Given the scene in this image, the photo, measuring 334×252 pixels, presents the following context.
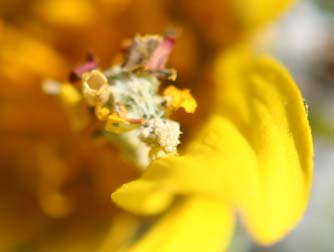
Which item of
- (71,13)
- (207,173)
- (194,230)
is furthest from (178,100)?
(71,13)

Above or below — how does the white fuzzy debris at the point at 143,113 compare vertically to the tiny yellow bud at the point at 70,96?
below

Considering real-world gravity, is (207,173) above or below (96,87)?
below

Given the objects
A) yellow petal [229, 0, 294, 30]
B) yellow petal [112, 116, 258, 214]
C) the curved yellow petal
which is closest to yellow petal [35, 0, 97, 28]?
yellow petal [229, 0, 294, 30]

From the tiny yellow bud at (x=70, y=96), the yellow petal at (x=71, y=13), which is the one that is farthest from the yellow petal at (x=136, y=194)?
the yellow petal at (x=71, y=13)

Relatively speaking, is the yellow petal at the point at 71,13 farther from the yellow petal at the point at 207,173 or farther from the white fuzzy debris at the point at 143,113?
the yellow petal at the point at 207,173

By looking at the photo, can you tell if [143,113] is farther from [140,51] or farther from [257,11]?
[257,11]

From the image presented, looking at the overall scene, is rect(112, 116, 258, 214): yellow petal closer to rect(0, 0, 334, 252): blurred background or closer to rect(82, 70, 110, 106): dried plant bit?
rect(82, 70, 110, 106): dried plant bit
